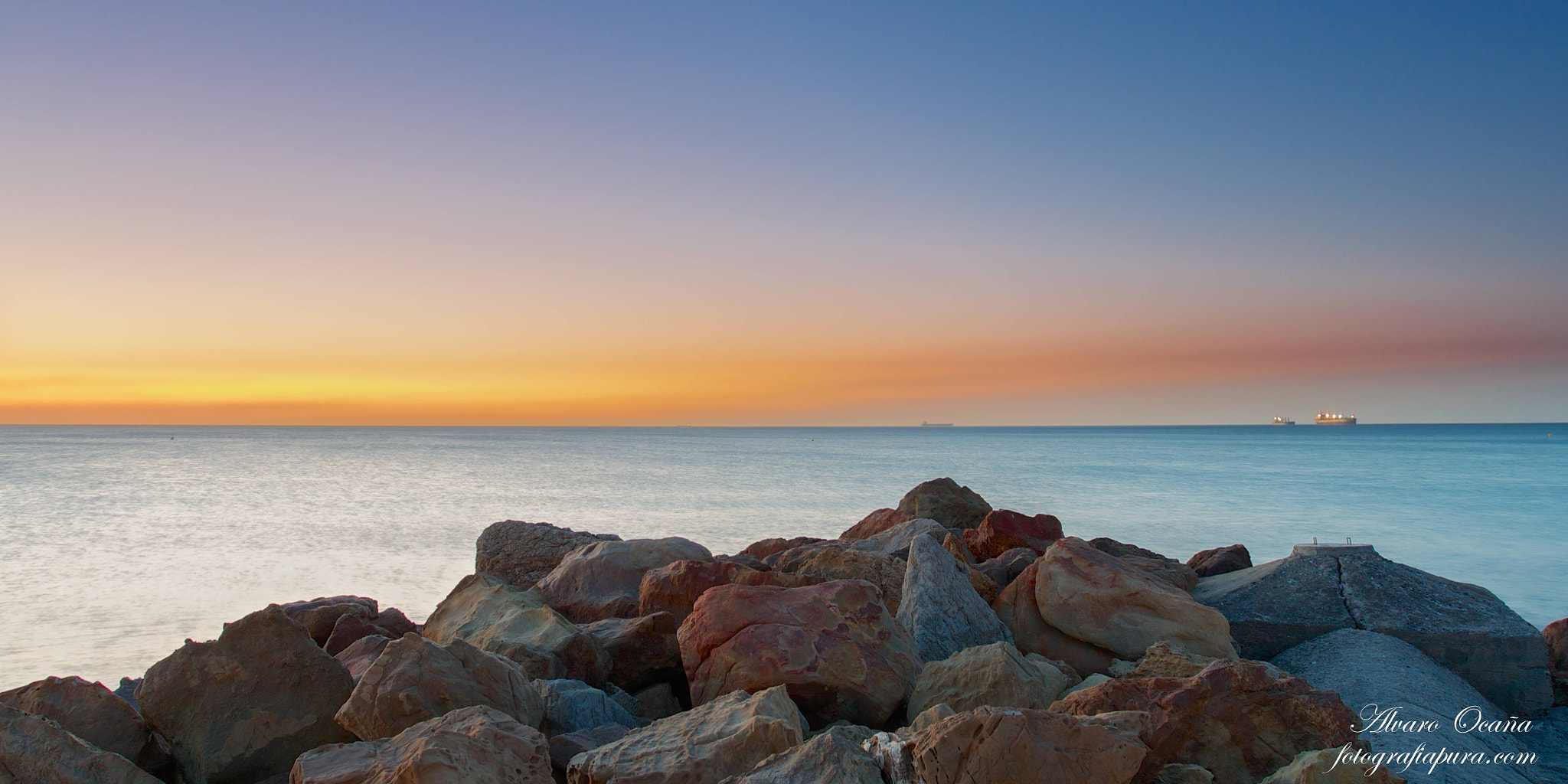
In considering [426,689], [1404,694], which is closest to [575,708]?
[426,689]

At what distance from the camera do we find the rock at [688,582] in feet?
18.8

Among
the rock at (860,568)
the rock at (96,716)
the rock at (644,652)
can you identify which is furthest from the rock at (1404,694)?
the rock at (96,716)

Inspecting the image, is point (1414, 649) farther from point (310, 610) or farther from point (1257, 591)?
point (310, 610)

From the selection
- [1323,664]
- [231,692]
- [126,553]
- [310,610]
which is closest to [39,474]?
[126,553]

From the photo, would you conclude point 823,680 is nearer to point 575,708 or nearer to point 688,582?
point 575,708

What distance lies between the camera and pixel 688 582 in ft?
18.9

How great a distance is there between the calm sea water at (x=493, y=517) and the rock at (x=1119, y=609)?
29.7ft

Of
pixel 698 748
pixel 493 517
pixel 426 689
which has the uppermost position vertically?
pixel 426 689

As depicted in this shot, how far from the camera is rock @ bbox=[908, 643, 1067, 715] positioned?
165 inches

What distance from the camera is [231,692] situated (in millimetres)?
3889

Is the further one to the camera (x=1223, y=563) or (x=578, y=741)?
(x=1223, y=563)

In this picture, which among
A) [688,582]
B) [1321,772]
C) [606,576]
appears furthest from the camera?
[606,576]

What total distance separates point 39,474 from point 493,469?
18996 millimetres

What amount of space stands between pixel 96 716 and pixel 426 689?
152 cm
